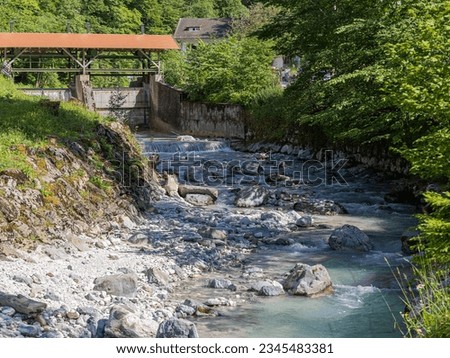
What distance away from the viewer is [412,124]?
58.2 feet

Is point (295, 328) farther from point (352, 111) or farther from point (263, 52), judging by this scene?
point (263, 52)

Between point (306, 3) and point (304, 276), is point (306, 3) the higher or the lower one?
the higher one

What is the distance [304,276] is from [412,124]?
7.92m

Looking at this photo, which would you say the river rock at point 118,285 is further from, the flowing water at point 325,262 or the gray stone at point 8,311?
the gray stone at point 8,311

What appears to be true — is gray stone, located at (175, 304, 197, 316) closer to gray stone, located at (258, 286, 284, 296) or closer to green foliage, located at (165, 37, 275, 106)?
gray stone, located at (258, 286, 284, 296)

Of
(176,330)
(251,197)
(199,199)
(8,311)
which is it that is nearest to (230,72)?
(251,197)

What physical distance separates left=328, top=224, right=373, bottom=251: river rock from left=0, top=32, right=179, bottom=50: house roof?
26699 mm

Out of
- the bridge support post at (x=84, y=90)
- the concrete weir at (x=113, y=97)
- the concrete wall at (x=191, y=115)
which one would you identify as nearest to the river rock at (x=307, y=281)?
the concrete wall at (x=191, y=115)

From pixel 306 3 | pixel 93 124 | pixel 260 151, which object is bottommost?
pixel 260 151

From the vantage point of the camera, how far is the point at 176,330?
8734mm

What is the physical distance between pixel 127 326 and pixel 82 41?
31.8 meters

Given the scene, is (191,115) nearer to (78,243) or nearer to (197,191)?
(197,191)

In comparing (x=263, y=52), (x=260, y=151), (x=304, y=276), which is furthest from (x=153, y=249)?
(x=263, y=52)

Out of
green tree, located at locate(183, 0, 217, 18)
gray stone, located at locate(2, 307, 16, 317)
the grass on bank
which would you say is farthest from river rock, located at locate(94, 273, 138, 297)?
green tree, located at locate(183, 0, 217, 18)
